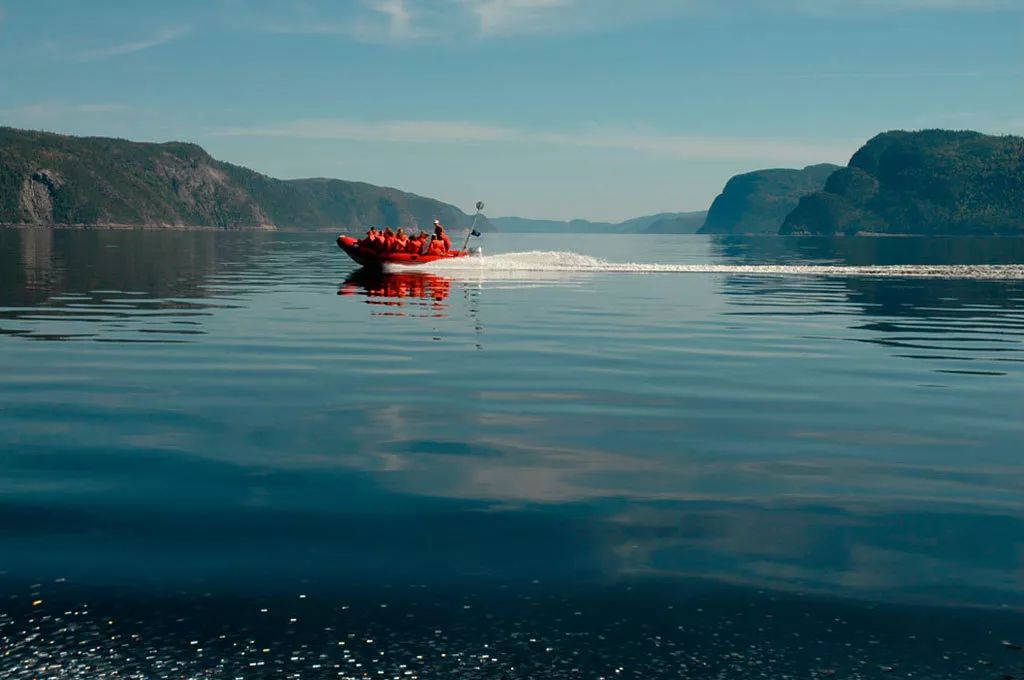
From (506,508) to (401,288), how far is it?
40545 millimetres

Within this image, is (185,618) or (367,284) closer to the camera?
(185,618)

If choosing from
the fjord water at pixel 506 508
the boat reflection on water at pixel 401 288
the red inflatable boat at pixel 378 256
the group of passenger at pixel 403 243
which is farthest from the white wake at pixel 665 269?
the fjord water at pixel 506 508

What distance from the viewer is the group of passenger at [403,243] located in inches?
2514

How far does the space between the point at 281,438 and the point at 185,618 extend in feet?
24.3

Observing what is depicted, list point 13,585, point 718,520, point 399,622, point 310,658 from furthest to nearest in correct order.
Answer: point 718,520
point 13,585
point 399,622
point 310,658

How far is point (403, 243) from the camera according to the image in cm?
6444

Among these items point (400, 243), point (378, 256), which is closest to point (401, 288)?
point (400, 243)

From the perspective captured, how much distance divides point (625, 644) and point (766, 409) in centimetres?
1131

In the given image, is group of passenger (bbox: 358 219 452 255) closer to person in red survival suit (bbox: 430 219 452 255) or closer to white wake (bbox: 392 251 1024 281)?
person in red survival suit (bbox: 430 219 452 255)

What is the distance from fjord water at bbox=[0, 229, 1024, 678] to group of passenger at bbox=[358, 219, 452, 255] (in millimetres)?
36005

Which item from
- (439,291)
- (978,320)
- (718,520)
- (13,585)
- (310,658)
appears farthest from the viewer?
(439,291)

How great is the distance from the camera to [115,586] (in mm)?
8703

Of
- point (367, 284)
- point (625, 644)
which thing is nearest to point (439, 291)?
point (367, 284)

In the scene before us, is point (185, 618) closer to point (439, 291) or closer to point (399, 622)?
point (399, 622)
